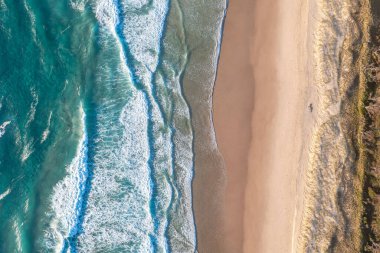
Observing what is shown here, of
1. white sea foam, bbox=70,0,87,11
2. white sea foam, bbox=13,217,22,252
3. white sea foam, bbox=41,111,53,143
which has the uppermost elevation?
white sea foam, bbox=70,0,87,11

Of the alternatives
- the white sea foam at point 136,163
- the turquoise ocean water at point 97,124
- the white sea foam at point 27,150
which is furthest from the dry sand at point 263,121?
the white sea foam at point 27,150

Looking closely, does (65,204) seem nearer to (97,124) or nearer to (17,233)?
(17,233)

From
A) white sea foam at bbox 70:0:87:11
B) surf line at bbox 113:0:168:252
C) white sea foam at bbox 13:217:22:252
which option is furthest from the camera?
white sea foam at bbox 70:0:87:11

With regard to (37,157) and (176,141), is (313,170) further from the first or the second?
(37,157)

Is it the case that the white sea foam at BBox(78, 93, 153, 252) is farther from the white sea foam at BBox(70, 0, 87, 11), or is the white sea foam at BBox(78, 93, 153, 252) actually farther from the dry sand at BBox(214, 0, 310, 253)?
the white sea foam at BBox(70, 0, 87, 11)

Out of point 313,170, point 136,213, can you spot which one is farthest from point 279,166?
point 136,213

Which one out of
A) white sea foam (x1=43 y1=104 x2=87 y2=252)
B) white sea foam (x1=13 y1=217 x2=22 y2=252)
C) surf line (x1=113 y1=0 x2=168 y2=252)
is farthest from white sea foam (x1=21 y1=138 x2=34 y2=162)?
surf line (x1=113 y1=0 x2=168 y2=252)

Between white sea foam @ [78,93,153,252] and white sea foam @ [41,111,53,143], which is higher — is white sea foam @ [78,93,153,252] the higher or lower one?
the lower one
